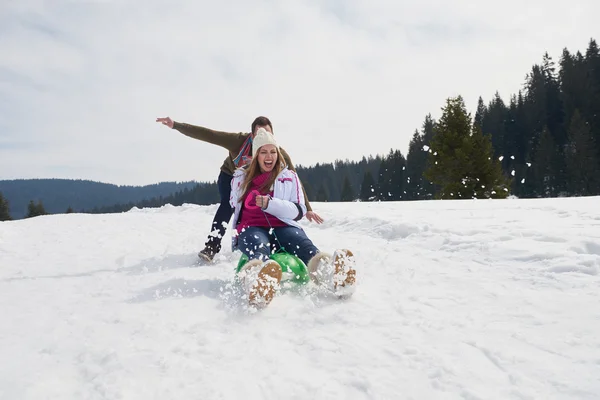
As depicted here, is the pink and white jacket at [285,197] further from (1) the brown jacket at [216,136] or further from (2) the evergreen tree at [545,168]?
(2) the evergreen tree at [545,168]

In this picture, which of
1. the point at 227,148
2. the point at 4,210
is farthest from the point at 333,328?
the point at 4,210

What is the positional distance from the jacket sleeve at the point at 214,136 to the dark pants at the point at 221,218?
0.53m

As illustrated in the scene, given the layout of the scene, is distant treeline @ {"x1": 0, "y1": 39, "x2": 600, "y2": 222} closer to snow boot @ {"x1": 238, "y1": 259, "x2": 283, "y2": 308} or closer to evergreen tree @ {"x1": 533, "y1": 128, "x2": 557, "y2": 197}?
evergreen tree @ {"x1": 533, "y1": 128, "x2": 557, "y2": 197}

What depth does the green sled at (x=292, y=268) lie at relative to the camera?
A: 12.7 ft

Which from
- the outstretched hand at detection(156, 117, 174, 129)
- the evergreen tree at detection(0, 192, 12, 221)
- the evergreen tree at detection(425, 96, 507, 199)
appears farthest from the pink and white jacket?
the evergreen tree at detection(0, 192, 12, 221)

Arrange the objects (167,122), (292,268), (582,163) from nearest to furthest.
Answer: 1. (292,268)
2. (167,122)
3. (582,163)

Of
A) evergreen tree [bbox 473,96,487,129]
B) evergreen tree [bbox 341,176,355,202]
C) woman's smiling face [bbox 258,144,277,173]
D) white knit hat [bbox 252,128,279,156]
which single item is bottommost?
woman's smiling face [bbox 258,144,277,173]

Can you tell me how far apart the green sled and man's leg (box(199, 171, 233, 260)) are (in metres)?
1.76

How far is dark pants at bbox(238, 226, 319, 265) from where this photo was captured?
396 cm

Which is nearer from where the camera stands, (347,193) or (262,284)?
(262,284)

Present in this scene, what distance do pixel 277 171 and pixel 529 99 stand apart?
68210mm

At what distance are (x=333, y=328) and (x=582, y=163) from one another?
5045 centimetres

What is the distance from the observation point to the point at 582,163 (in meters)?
42.5

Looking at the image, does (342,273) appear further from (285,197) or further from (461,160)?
(461,160)
